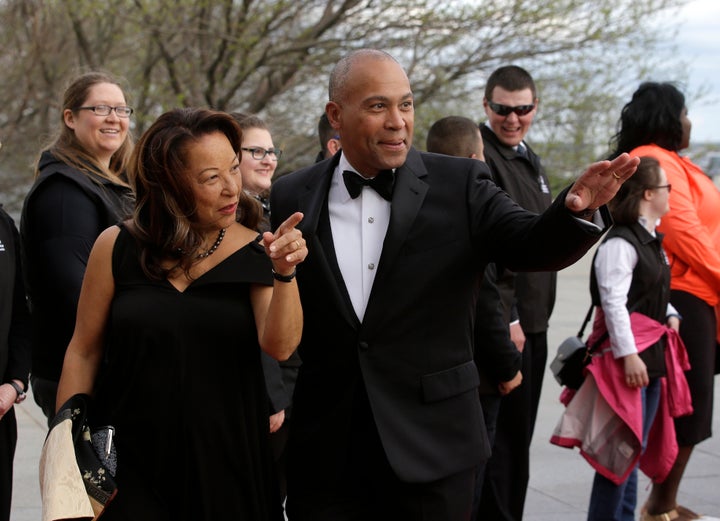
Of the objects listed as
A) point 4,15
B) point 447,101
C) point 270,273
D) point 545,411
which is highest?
point 4,15

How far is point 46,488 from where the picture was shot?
2.94 m

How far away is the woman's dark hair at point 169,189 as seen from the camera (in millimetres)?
3166

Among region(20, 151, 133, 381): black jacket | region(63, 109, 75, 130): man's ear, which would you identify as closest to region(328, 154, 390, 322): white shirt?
region(20, 151, 133, 381): black jacket

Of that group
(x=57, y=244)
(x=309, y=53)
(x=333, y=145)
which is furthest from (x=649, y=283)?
(x=309, y=53)

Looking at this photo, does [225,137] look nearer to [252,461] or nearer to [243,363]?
[243,363]

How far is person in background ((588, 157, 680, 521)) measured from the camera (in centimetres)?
493

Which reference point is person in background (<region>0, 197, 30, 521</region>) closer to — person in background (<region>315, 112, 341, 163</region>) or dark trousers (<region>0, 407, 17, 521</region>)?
dark trousers (<region>0, 407, 17, 521</region>)

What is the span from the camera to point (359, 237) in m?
3.16

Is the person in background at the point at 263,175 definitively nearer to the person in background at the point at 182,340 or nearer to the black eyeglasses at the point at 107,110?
the black eyeglasses at the point at 107,110

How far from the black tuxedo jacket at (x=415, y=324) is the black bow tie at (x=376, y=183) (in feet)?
0.14

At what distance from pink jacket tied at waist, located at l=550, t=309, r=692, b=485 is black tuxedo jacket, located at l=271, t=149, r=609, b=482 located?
193cm

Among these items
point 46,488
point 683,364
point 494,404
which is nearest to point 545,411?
point 683,364

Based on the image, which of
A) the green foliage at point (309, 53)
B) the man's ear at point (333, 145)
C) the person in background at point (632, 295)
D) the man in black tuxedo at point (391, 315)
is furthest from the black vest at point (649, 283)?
the green foliage at point (309, 53)

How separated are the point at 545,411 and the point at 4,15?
7.68 m
